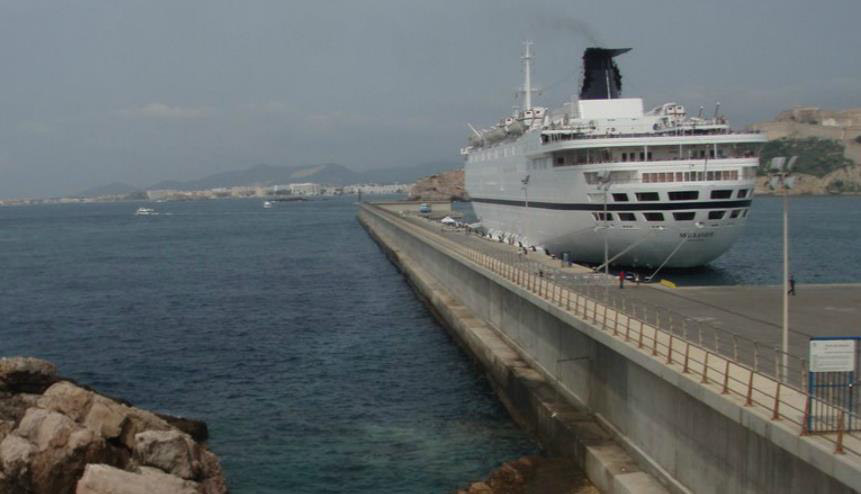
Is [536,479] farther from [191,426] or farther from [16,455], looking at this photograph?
[16,455]

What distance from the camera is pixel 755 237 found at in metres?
82.9

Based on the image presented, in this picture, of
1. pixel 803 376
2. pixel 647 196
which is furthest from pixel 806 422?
pixel 647 196

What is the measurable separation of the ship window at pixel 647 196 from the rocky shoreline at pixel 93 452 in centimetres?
2724

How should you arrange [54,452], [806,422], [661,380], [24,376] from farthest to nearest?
[24,376] → [54,452] → [661,380] → [806,422]

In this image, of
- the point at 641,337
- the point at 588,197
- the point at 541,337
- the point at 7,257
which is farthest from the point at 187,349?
the point at 7,257

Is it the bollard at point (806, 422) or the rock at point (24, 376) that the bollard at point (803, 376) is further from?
the rock at point (24, 376)

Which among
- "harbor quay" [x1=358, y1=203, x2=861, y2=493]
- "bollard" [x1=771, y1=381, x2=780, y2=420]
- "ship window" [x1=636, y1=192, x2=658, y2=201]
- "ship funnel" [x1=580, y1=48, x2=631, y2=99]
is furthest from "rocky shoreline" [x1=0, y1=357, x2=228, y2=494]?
"ship funnel" [x1=580, y1=48, x2=631, y2=99]

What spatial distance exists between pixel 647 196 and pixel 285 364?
19.3 metres

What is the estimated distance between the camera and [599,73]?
2224 inches

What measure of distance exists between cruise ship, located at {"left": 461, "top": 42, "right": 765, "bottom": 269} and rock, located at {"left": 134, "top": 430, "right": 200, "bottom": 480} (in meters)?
24.7

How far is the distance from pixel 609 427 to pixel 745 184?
85.1 ft

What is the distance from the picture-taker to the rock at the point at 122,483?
1555 cm

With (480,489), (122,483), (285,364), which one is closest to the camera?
(122,483)

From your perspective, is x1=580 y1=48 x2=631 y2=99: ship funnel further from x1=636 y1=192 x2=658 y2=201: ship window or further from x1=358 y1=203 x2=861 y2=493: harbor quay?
x1=358 y1=203 x2=861 y2=493: harbor quay
